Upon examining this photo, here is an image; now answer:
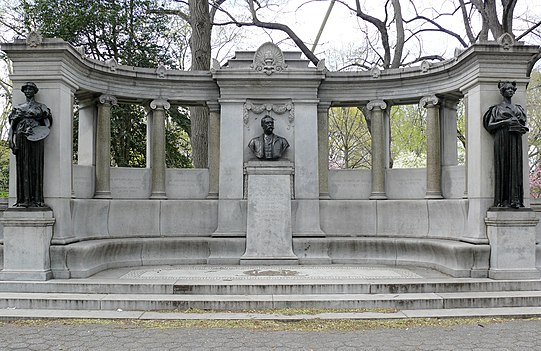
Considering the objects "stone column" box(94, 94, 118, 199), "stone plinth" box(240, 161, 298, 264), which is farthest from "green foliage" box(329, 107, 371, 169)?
"stone column" box(94, 94, 118, 199)

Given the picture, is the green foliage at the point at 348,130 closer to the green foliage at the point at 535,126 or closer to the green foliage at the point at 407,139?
the green foliage at the point at 407,139

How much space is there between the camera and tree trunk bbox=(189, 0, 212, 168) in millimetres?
19625

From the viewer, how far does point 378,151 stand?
1382cm

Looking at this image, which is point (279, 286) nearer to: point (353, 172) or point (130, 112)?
point (353, 172)

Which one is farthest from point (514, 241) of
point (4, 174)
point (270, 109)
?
point (4, 174)

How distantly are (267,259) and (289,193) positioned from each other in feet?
5.14

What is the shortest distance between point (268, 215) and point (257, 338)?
5335 millimetres

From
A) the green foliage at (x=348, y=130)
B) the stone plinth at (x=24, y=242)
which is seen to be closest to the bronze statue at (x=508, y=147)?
the stone plinth at (x=24, y=242)

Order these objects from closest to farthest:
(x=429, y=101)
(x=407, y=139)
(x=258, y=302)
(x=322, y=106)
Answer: (x=258, y=302) → (x=429, y=101) → (x=322, y=106) → (x=407, y=139)

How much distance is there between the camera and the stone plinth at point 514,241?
1040 cm

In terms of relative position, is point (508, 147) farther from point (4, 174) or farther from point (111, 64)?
point (4, 174)

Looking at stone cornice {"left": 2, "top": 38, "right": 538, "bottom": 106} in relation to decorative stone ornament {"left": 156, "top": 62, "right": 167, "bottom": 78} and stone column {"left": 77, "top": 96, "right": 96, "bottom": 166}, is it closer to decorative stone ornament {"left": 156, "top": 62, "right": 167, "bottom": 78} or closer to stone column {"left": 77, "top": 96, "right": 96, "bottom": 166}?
decorative stone ornament {"left": 156, "top": 62, "right": 167, "bottom": 78}

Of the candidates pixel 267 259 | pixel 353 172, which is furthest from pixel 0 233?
pixel 353 172

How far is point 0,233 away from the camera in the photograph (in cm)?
1133
